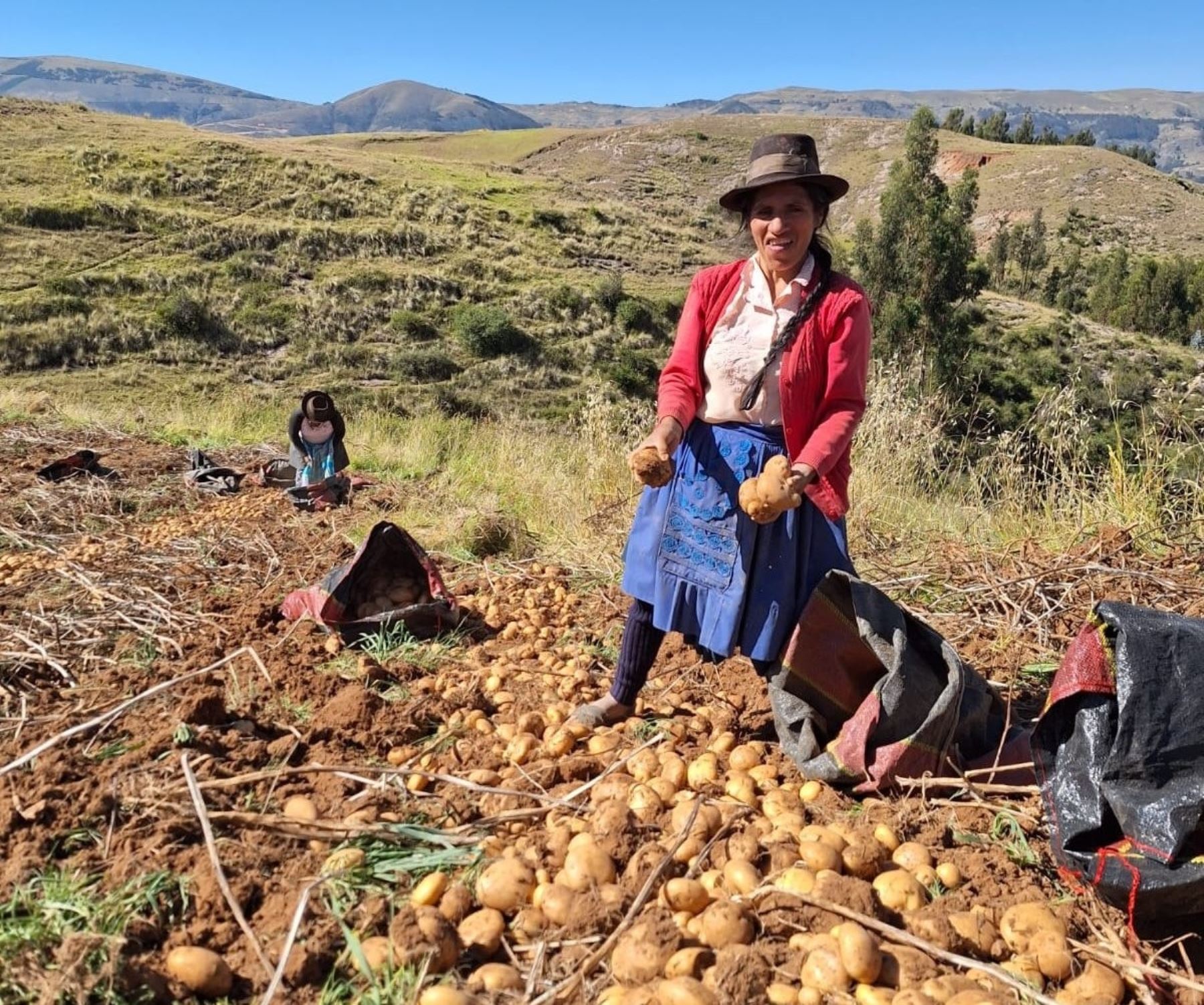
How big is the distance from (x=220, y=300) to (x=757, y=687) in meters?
21.3

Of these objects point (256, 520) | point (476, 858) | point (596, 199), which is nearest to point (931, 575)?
point (476, 858)

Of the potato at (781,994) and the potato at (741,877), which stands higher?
the potato at (741,877)

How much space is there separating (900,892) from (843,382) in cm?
111

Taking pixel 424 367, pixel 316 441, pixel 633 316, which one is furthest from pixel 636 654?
pixel 633 316

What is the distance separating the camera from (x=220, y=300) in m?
20.3

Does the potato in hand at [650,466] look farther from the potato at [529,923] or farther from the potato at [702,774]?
the potato at [529,923]

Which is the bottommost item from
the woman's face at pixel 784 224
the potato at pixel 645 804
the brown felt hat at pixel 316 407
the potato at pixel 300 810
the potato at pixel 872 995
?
the potato at pixel 645 804

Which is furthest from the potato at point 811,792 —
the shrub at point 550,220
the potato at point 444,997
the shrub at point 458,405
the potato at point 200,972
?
the shrub at point 550,220

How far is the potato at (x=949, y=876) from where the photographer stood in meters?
1.51

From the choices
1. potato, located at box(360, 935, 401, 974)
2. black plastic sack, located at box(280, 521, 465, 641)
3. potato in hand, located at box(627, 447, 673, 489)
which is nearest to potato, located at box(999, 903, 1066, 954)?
potato, located at box(360, 935, 401, 974)

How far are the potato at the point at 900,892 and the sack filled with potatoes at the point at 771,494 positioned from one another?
30.3 inches

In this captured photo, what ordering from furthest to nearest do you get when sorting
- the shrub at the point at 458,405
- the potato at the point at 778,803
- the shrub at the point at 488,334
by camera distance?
the shrub at the point at 488,334 → the shrub at the point at 458,405 → the potato at the point at 778,803

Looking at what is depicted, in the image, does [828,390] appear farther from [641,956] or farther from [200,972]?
[200,972]

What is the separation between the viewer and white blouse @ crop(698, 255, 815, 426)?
2021 mm
